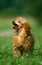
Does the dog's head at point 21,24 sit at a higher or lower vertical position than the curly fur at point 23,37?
higher

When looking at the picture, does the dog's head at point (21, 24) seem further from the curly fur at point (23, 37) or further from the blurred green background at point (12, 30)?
the blurred green background at point (12, 30)

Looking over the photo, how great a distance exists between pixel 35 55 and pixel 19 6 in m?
38.3

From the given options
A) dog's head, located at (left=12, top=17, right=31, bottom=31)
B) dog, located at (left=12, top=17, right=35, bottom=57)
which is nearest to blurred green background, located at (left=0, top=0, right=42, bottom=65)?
dog, located at (left=12, top=17, right=35, bottom=57)

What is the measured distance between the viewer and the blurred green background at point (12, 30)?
37.9ft

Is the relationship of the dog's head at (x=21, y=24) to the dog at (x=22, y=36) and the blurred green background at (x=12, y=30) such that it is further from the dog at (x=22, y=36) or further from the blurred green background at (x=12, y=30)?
the blurred green background at (x=12, y=30)

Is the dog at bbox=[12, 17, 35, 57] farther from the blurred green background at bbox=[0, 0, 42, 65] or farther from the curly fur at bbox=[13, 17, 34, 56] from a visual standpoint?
the blurred green background at bbox=[0, 0, 42, 65]

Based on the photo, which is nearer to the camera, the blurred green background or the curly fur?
the blurred green background

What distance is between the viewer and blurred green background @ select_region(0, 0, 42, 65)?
11.5m

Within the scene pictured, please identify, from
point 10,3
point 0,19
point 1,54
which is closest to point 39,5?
point 0,19

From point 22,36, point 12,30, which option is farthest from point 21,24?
point 12,30

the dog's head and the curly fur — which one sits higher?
the dog's head

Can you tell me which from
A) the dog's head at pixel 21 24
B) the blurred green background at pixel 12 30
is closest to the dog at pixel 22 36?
the dog's head at pixel 21 24

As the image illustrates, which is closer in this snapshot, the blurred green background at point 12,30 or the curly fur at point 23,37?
the blurred green background at point 12,30

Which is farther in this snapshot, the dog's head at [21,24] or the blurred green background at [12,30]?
the dog's head at [21,24]
